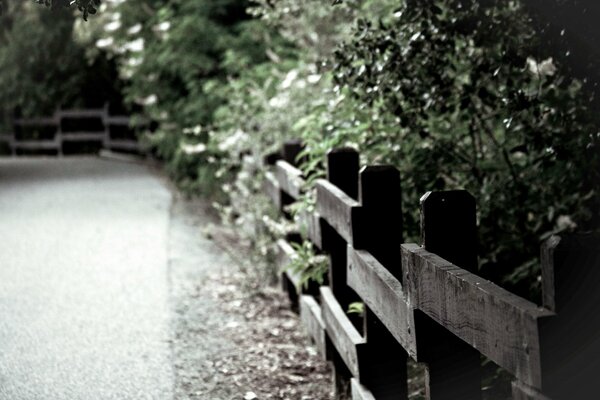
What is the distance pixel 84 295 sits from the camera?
8469mm

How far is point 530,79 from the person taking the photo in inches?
237

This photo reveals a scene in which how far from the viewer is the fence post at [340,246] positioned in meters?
5.73

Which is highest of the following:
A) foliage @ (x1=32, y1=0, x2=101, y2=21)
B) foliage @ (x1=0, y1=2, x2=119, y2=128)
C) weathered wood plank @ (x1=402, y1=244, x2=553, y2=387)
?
foliage @ (x1=0, y1=2, x2=119, y2=128)

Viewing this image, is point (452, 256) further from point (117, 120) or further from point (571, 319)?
point (117, 120)

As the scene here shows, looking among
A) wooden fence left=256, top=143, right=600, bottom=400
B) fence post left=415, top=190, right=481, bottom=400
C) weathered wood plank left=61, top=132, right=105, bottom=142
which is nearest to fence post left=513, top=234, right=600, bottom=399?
wooden fence left=256, top=143, right=600, bottom=400

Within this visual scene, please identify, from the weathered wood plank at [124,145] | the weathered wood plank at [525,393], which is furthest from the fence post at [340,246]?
the weathered wood plank at [124,145]

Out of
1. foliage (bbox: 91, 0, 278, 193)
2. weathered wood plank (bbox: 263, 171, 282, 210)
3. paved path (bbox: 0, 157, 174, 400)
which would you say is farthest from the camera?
foliage (bbox: 91, 0, 278, 193)

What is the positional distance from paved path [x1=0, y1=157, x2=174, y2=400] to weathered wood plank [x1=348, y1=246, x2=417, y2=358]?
4.79 feet

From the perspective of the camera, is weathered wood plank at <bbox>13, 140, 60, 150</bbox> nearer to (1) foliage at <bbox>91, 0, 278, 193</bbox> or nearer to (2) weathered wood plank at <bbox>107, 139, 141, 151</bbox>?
(2) weathered wood plank at <bbox>107, 139, 141, 151</bbox>

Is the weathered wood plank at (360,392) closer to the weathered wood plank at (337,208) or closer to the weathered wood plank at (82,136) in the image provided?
the weathered wood plank at (337,208)

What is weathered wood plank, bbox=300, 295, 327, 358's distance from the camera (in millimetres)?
6398

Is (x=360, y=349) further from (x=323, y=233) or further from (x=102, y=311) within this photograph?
(x=102, y=311)

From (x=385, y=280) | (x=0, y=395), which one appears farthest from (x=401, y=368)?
(x=0, y=395)

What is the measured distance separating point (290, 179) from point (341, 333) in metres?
2.35
